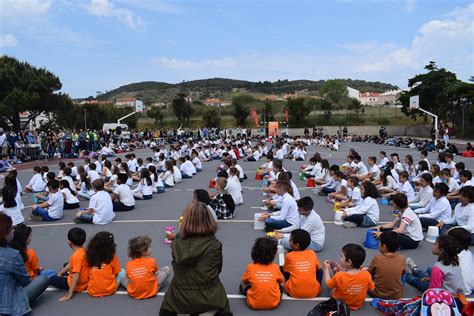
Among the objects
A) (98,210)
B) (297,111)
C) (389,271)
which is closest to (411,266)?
(389,271)

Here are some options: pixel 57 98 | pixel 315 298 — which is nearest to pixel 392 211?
pixel 315 298

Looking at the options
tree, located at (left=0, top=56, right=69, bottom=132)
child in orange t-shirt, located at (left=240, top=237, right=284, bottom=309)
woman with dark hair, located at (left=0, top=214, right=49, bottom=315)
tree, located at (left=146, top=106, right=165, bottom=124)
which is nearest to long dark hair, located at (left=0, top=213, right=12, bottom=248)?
woman with dark hair, located at (left=0, top=214, right=49, bottom=315)

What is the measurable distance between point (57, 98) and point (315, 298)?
145ft

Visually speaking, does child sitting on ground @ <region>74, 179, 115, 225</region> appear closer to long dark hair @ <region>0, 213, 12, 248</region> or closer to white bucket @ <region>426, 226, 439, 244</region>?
long dark hair @ <region>0, 213, 12, 248</region>

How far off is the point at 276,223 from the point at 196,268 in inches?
151

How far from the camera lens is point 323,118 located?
196ft

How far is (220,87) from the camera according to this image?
496 feet

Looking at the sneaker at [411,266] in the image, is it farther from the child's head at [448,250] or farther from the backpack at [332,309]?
the backpack at [332,309]

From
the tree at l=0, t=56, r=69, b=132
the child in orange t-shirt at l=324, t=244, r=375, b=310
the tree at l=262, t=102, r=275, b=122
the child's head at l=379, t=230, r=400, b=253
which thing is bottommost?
the child in orange t-shirt at l=324, t=244, r=375, b=310

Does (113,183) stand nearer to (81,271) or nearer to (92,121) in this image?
(81,271)

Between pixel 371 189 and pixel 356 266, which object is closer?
pixel 356 266

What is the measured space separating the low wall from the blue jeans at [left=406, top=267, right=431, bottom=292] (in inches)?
1684

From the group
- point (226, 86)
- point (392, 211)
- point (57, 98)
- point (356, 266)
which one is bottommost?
point (392, 211)

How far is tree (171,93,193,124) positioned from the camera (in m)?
63.1
